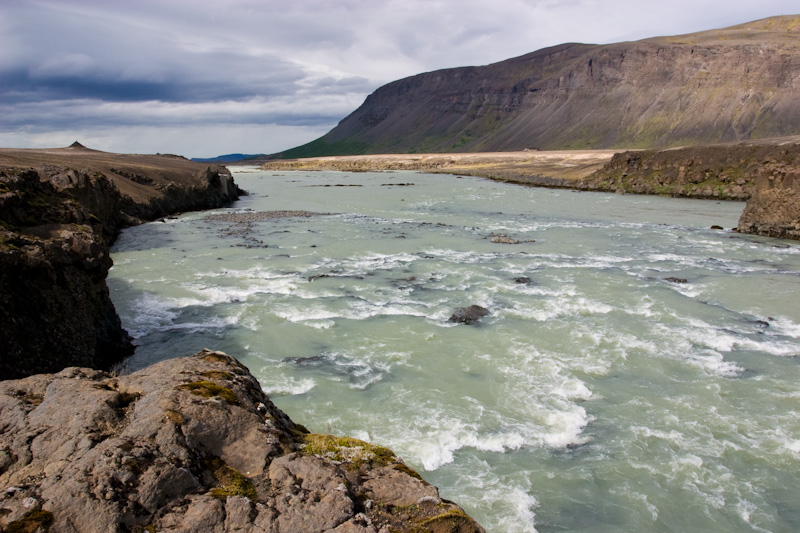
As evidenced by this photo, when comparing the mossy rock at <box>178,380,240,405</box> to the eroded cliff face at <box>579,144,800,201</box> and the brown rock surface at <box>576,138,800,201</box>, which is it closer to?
the eroded cliff face at <box>579,144,800,201</box>

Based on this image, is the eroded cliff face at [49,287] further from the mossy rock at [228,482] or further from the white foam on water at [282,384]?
the mossy rock at [228,482]

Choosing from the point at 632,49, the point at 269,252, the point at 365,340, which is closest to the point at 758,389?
the point at 365,340

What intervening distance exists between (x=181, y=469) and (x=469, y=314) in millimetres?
10884

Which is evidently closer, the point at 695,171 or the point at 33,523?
the point at 33,523

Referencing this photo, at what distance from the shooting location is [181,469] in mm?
4242

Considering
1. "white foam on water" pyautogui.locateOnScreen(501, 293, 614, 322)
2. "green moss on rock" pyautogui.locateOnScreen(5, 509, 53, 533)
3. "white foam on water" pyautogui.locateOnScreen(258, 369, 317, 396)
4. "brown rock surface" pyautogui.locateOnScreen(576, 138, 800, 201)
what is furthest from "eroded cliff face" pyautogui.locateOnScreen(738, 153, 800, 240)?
"green moss on rock" pyautogui.locateOnScreen(5, 509, 53, 533)

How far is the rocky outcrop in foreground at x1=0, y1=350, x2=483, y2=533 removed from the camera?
3812mm

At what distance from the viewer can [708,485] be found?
730 cm

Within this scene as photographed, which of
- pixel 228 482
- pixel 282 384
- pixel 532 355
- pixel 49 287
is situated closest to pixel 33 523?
pixel 228 482

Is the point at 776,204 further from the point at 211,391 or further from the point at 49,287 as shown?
the point at 49,287

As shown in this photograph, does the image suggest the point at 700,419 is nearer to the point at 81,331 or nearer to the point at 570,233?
the point at 81,331

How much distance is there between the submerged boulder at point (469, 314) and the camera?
14086 mm

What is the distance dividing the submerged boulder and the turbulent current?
0.27 metres

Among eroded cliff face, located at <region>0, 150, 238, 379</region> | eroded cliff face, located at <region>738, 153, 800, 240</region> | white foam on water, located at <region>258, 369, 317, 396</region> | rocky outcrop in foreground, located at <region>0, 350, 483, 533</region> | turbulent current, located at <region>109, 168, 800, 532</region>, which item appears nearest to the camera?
rocky outcrop in foreground, located at <region>0, 350, 483, 533</region>
